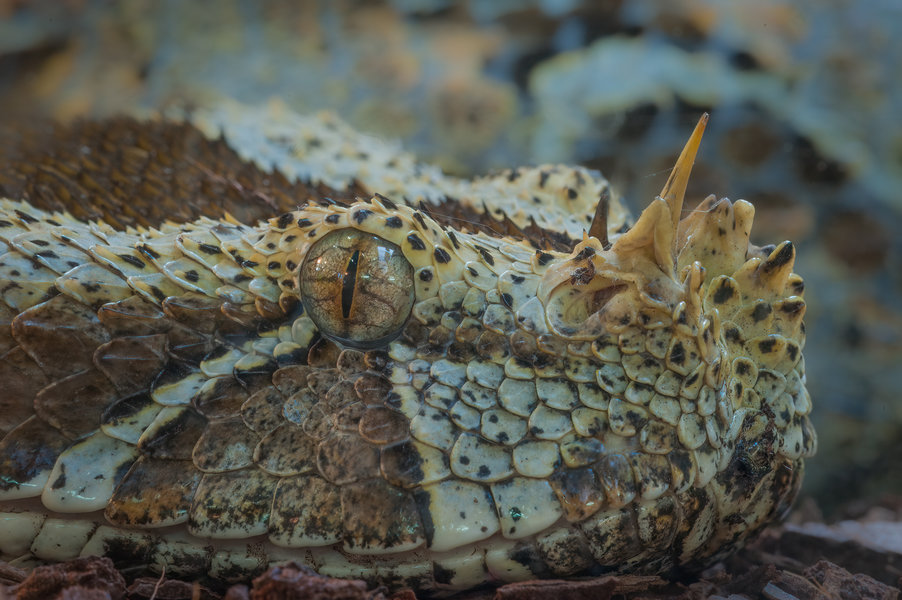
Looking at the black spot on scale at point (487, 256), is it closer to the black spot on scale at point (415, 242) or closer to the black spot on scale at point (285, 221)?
the black spot on scale at point (415, 242)

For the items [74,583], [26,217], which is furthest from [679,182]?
[26,217]

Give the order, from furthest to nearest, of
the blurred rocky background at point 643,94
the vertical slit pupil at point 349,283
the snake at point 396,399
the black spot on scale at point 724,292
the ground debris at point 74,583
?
the blurred rocky background at point 643,94
the black spot on scale at point 724,292
the vertical slit pupil at point 349,283
the snake at point 396,399
the ground debris at point 74,583

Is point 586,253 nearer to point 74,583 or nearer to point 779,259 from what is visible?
point 779,259

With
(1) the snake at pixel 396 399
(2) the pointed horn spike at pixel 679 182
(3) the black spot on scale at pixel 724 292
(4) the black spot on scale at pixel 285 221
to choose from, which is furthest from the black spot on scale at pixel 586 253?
(4) the black spot on scale at pixel 285 221

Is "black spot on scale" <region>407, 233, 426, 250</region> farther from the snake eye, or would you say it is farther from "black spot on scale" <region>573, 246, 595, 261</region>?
"black spot on scale" <region>573, 246, 595, 261</region>

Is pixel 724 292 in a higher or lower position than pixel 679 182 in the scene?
lower
